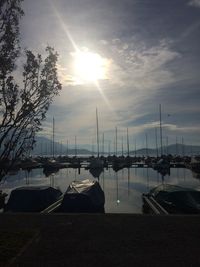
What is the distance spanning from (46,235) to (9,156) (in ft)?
10.0

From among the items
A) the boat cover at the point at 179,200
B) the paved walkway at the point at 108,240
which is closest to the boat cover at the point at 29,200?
the boat cover at the point at 179,200

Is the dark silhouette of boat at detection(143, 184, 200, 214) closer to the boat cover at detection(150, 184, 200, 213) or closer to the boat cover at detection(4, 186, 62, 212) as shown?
the boat cover at detection(150, 184, 200, 213)

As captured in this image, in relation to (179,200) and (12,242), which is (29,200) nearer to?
(179,200)

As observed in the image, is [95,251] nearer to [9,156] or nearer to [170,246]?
[170,246]

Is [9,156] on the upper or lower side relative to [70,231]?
upper

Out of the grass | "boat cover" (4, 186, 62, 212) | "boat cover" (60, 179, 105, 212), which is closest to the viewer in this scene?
the grass

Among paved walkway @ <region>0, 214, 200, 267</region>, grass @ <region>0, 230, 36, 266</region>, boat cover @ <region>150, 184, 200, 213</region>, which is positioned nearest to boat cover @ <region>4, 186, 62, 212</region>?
boat cover @ <region>150, 184, 200, 213</region>

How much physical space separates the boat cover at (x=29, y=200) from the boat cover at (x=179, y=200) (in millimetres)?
8610

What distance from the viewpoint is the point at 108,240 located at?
1187 centimetres

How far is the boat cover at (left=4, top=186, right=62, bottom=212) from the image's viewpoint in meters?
25.9

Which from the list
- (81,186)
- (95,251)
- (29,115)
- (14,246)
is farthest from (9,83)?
(81,186)

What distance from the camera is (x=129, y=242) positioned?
11.6m

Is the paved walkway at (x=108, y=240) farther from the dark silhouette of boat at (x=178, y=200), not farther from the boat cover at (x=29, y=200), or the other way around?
the boat cover at (x=29, y=200)

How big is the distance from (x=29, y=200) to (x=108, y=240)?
1575 centimetres
